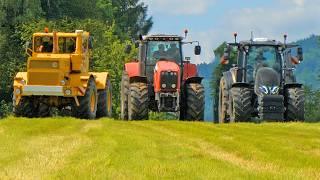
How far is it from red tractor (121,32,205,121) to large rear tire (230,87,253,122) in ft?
5.71

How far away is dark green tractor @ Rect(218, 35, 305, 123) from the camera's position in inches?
880

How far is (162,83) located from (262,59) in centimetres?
314

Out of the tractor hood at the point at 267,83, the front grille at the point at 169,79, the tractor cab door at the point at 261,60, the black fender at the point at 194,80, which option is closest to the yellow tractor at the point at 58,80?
the front grille at the point at 169,79

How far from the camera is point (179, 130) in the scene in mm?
17734

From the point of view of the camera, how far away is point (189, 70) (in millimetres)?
26094

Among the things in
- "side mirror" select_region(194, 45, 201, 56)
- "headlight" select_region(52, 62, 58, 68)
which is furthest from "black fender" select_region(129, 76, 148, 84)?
"headlight" select_region(52, 62, 58, 68)

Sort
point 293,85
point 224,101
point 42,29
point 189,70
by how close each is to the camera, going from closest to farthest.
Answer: point 293,85 < point 224,101 < point 189,70 < point 42,29

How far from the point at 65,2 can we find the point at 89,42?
84.5ft

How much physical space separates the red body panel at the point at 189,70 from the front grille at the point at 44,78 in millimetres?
4353

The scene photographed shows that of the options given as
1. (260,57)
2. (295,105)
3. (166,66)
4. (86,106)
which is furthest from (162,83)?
(295,105)

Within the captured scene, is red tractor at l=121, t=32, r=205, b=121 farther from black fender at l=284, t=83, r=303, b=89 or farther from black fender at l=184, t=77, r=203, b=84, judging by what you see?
black fender at l=284, t=83, r=303, b=89

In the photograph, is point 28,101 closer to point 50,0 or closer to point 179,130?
point 179,130

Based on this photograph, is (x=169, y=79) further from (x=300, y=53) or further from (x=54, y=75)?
(x=300, y=53)

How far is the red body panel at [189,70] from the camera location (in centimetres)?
2597
